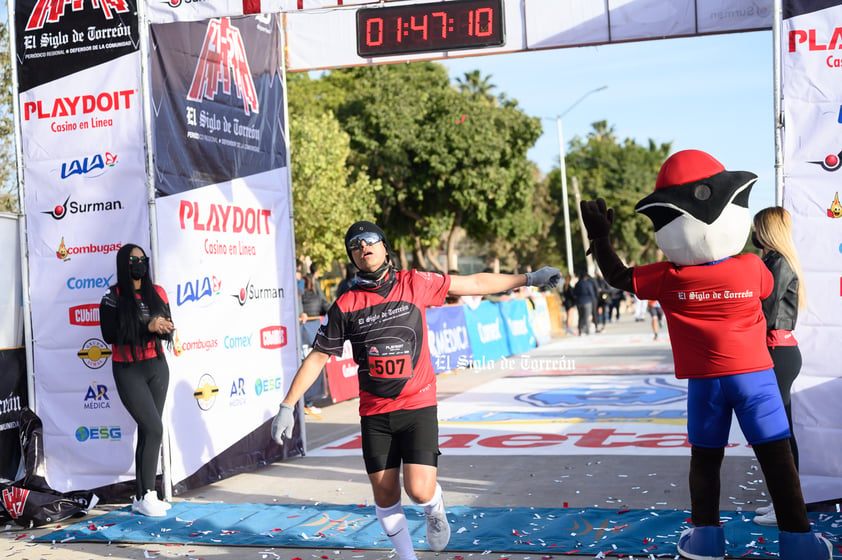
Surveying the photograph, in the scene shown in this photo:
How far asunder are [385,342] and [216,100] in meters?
4.52

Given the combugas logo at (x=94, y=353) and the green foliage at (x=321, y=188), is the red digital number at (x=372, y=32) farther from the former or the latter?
the green foliage at (x=321, y=188)

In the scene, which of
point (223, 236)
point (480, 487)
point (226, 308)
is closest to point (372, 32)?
point (223, 236)

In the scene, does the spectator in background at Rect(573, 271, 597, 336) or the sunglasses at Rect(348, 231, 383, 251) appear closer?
the sunglasses at Rect(348, 231, 383, 251)

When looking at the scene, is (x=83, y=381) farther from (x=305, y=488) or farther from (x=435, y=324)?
(x=435, y=324)

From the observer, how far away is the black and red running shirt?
17.1 feet

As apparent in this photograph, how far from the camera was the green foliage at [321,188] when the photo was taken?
36125 millimetres

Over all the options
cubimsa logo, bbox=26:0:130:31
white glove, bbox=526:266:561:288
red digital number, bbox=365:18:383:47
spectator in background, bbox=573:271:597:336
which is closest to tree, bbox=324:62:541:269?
spectator in background, bbox=573:271:597:336

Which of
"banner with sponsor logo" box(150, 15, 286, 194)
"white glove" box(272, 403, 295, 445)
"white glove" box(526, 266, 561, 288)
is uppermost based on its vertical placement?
"banner with sponsor logo" box(150, 15, 286, 194)

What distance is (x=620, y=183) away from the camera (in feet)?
234

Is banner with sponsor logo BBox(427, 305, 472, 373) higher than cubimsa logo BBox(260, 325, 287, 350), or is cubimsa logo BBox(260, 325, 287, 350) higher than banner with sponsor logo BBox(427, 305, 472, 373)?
cubimsa logo BBox(260, 325, 287, 350)

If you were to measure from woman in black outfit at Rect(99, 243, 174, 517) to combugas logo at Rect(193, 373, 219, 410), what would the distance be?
2.82ft

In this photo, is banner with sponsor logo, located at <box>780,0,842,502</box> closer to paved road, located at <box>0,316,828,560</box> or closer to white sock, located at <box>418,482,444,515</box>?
paved road, located at <box>0,316,828,560</box>

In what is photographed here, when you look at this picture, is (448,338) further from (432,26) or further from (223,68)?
(432,26)

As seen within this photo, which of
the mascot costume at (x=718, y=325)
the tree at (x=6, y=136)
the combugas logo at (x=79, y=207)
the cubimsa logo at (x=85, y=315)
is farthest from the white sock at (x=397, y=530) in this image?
the tree at (x=6, y=136)
